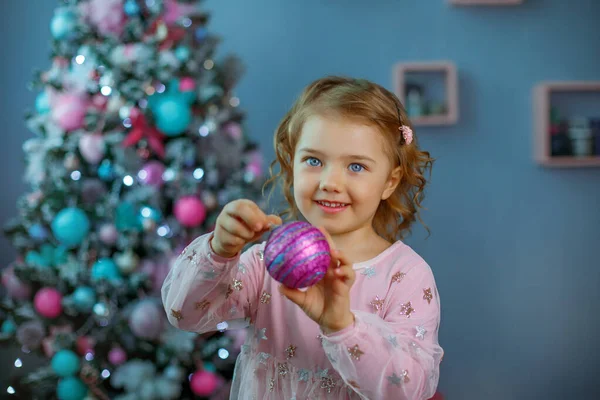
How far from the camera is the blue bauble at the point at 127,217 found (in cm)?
236

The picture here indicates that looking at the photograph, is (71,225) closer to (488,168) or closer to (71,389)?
(71,389)

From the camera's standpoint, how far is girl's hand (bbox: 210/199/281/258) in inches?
38.5

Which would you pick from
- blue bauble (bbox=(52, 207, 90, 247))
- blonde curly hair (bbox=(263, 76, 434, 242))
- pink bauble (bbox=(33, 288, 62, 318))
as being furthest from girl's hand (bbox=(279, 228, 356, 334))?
pink bauble (bbox=(33, 288, 62, 318))

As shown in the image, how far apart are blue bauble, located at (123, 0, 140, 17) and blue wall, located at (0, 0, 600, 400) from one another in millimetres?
719

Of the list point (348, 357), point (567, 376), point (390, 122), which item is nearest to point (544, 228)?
point (567, 376)

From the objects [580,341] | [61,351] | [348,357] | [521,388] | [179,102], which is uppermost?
[179,102]

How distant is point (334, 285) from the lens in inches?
37.6

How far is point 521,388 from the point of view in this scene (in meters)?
3.21

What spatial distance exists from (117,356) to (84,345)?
0.53 ft

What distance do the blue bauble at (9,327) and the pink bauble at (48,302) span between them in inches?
6.5

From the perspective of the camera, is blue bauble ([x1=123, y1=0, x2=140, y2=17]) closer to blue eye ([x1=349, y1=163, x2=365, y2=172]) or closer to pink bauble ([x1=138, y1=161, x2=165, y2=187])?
pink bauble ([x1=138, y1=161, x2=165, y2=187])

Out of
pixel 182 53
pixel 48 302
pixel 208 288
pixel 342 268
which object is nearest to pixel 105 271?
pixel 48 302

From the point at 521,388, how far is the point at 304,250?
2662 millimetres

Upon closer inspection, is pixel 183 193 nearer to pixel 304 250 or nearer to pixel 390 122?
pixel 390 122
